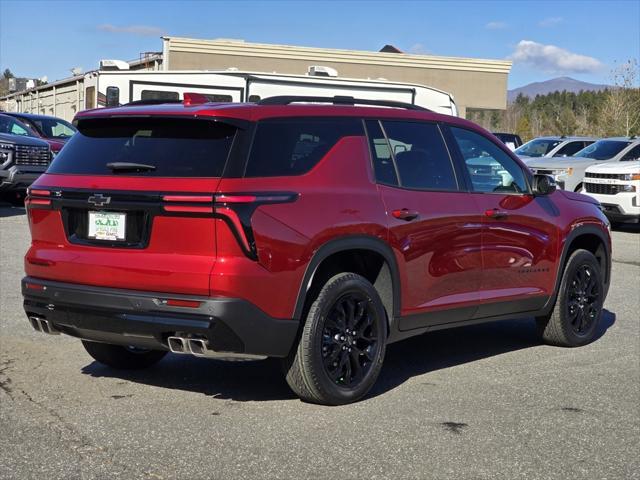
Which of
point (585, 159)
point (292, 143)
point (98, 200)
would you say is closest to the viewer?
point (98, 200)

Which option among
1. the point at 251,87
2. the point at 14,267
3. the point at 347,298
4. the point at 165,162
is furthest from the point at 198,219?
the point at 251,87

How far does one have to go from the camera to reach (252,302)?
5152mm

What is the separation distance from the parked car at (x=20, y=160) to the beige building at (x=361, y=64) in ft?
38.7

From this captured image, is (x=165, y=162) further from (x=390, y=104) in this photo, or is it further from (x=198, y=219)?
(x=390, y=104)

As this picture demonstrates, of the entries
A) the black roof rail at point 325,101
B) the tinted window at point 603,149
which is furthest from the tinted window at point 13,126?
the black roof rail at point 325,101

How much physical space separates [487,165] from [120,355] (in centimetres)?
300

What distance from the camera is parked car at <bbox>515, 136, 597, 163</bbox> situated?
2297cm

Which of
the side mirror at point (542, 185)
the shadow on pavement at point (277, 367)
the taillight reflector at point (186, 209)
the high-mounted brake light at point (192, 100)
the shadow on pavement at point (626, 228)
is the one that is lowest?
the shadow on pavement at point (277, 367)

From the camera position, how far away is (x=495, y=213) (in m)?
6.82

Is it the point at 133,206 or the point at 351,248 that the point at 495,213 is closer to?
the point at 351,248

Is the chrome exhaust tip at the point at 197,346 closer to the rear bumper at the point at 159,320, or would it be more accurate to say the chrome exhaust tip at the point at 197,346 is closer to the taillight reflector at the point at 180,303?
the rear bumper at the point at 159,320

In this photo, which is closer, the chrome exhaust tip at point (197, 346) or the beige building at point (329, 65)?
the chrome exhaust tip at point (197, 346)

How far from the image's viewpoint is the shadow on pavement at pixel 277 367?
241 inches

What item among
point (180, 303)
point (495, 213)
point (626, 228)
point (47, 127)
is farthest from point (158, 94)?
point (180, 303)
